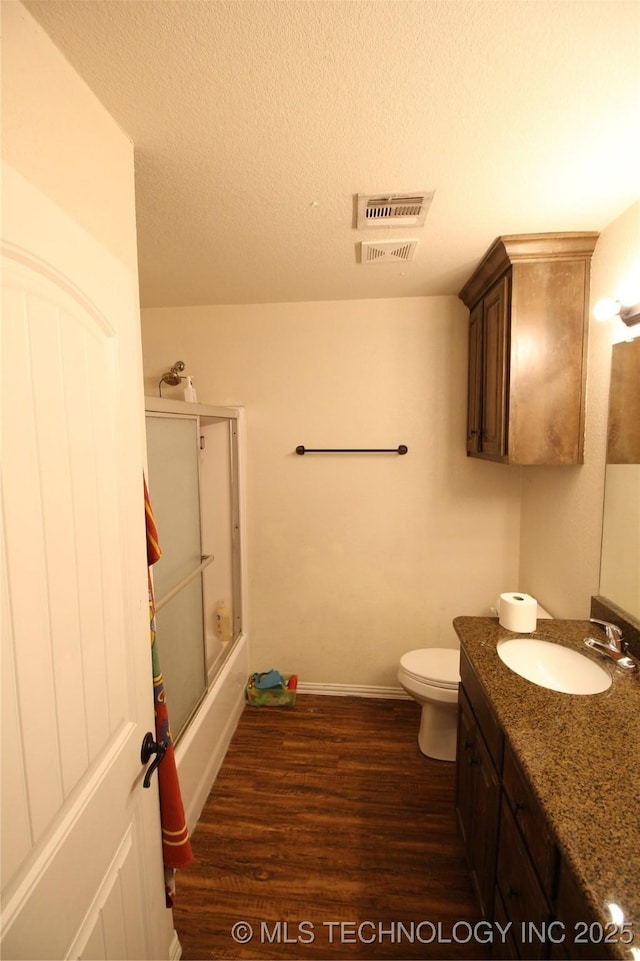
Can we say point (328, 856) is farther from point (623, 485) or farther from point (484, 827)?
point (623, 485)

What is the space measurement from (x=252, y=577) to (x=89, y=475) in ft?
6.08

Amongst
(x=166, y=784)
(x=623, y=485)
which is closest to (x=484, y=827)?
(x=166, y=784)

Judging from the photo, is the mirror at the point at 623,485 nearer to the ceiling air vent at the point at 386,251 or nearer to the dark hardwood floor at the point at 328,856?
the ceiling air vent at the point at 386,251

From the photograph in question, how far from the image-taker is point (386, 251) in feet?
5.52

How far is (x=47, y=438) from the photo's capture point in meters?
0.66

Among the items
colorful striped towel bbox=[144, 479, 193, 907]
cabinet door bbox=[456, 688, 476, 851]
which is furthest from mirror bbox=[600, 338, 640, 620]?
colorful striped towel bbox=[144, 479, 193, 907]

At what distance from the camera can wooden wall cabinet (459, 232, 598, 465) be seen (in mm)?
1596

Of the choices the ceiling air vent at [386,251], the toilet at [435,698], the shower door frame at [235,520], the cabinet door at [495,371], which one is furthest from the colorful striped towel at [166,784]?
the cabinet door at [495,371]

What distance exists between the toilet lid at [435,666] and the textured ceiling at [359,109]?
1.98 m

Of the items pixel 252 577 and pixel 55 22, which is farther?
pixel 252 577

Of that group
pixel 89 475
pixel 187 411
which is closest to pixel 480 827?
pixel 89 475

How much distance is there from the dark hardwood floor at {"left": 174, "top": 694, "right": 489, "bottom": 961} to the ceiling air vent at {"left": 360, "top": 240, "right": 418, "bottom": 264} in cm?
241

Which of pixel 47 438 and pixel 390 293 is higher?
pixel 390 293

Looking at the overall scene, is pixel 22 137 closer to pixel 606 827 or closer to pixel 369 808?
pixel 606 827
